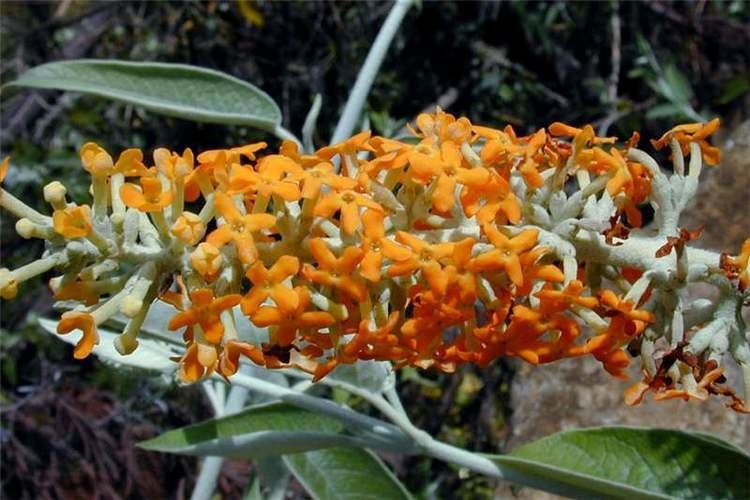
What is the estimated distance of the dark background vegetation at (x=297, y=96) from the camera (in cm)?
303

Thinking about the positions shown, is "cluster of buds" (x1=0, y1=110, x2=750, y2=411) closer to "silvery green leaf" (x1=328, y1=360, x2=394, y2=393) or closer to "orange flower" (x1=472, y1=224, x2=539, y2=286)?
"orange flower" (x1=472, y1=224, x2=539, y2=286)

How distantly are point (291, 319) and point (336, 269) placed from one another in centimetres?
7

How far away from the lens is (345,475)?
185 cm

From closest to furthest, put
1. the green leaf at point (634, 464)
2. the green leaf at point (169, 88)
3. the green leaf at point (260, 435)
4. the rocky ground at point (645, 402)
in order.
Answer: the green leaf at point (634, 464) → the green leaf at point (260, 435) → the green leaf at point (169, 88) → the rocky ground at point (645, 402)

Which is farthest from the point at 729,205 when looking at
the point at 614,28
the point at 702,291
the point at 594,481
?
the point at 594,481

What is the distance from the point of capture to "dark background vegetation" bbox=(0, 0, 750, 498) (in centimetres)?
303

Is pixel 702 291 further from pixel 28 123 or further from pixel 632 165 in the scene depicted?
pixel 28 123

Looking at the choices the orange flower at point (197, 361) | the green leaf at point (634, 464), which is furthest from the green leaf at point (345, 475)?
Answer: the orange flower at point (197, 361)

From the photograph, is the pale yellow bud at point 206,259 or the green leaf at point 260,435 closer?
the pale yellow bud at point 206,259

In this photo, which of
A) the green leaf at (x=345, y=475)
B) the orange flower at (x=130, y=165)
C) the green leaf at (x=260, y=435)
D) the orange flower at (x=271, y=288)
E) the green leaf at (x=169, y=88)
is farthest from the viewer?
the green leaf at (x=169, y=88)

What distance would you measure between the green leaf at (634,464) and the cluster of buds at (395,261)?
0.28m

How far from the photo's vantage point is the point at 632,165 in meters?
1.23

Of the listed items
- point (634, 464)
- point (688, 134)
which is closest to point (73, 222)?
point (688, 134)

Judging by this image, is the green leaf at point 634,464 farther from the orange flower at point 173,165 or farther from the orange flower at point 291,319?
the orange flower at point 173,165
